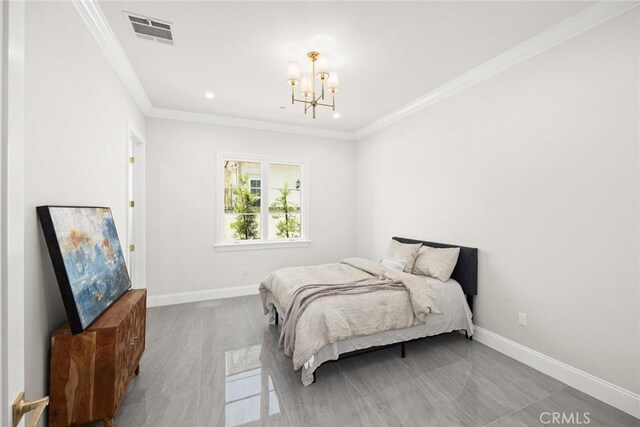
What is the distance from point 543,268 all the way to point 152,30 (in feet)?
12.9

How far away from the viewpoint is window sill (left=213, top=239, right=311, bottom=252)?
4.47 m

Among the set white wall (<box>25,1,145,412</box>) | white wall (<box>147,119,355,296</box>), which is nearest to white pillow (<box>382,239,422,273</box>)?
white wall (<box>147,119,355,296</box>)

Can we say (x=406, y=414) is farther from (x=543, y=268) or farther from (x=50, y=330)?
(x=50, y=330)

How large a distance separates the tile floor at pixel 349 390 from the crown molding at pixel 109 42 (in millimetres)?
2796

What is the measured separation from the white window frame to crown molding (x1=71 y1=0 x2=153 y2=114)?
1.45 meters

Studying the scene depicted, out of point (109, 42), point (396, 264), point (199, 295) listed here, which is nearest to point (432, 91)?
point (396, 264)

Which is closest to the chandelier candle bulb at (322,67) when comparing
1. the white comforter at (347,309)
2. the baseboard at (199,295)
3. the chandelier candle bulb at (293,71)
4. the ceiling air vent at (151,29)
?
the chandelier candle bulb at (293,71)

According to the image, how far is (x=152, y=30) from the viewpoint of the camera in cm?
236

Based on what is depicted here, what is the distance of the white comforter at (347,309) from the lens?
89.3 inches

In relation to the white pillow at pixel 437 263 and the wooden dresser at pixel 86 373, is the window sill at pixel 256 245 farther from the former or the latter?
the wooden dresser at pixel 86 373

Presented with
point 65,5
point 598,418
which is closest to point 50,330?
point 65,5

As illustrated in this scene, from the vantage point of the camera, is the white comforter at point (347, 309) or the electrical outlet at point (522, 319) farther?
the electrical outlet at point (522, 319)

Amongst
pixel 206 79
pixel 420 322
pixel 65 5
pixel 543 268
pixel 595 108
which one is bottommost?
pixel 420 322

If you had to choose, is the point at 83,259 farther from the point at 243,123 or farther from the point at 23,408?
the point at 243,123
